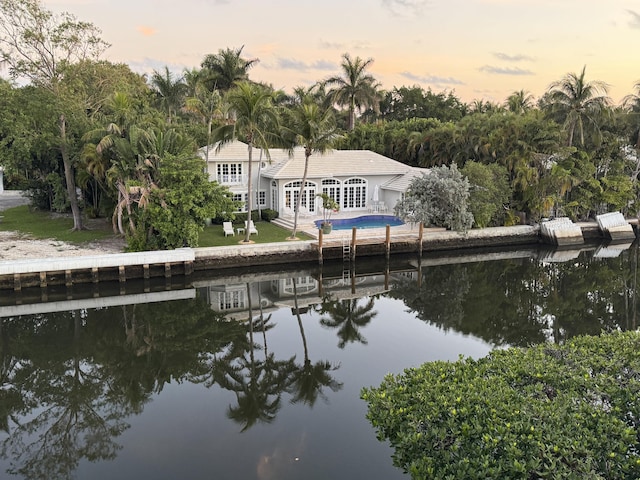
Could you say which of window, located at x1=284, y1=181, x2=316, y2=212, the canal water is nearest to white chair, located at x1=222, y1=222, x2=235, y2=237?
the canal water

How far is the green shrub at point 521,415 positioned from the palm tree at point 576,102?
88.5 feet

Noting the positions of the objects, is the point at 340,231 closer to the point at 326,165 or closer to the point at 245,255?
the point at 245,255

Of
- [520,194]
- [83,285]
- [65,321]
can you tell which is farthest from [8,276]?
[520,194]

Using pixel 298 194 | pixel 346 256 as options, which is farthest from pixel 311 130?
pixel 298 194

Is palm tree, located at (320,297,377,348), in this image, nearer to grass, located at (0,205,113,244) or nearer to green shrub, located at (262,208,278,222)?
green shrub, located at (262,208,278,222)

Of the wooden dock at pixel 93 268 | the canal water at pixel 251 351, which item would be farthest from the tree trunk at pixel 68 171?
the canal water at pixel 251 351

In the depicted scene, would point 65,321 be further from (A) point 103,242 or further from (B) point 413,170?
(B) point 413,170

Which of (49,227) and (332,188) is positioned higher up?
(332,188)

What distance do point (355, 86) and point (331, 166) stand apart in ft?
46.4

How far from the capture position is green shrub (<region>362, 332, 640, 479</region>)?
6172 mm

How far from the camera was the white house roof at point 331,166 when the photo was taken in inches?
1189

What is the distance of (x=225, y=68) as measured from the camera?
3247 cm

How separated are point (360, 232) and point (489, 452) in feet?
65.8

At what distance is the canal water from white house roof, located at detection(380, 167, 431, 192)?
7.28m
